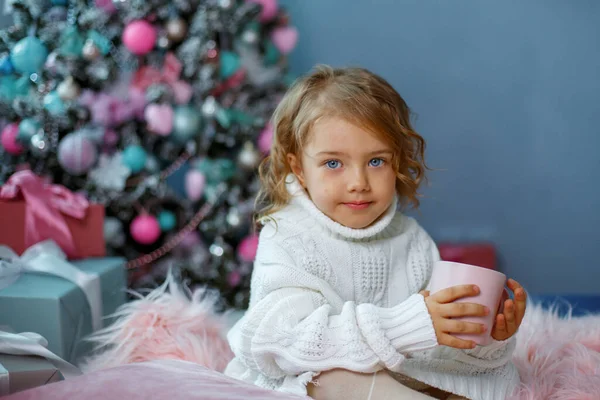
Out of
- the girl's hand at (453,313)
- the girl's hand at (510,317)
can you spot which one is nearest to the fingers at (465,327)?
the girl's hand at (453,313)

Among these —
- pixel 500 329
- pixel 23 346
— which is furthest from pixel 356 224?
pixel 23 346

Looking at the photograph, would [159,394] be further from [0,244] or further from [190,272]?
[190,272]

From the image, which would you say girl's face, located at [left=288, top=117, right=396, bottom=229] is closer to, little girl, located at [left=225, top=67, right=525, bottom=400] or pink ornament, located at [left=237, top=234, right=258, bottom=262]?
little girl, located at [left=225, top=67, right=525, bottom=400]

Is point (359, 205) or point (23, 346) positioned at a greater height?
point (359, 205)

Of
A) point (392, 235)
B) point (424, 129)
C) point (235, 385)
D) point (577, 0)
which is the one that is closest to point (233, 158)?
point (424, 129)

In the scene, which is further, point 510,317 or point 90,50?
point 90,50

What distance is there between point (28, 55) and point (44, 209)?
61 centimetres

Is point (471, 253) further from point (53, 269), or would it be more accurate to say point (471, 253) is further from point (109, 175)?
point (53, 269)

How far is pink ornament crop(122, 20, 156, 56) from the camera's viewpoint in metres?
2.23

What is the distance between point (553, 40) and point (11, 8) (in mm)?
1910

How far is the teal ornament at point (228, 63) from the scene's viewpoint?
235 centimetres

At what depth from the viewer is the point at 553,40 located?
2666 mm

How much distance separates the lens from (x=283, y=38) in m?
2.46

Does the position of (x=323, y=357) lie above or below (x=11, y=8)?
below
